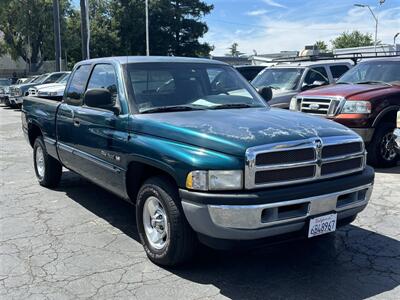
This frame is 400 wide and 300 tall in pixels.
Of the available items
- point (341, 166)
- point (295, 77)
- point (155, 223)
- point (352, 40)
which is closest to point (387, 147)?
point (295, 77)

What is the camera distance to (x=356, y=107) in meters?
8.35

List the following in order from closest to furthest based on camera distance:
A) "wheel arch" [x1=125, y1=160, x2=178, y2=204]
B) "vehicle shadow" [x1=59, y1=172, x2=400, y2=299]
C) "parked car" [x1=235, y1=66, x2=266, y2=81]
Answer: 1. "vehicle shadow" [x1=59, y1=172, x2=400, y2=299]
2. "wheel arch" [x1=125, y1=160, x2=178, y2=204]
3. "parked car" [x1=235, y1=66, x2=266, y2=81]

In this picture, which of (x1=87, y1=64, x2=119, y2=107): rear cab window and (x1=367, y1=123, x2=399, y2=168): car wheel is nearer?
(x1=87, y1=64, x2=119, y2=107): rear cab window

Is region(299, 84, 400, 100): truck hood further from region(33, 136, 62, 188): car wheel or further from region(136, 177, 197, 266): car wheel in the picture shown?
region(136, 177, 197, 266): car wheel

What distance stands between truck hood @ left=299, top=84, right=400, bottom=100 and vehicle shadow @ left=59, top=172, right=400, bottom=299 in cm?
372

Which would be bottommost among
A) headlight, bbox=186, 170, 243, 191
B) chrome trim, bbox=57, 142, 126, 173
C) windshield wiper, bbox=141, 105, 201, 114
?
chrome trim, bbox=57, 142, 126, 173

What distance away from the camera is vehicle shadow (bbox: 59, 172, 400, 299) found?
3.87m

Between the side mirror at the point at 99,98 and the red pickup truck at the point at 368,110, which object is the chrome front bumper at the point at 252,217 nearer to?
the side mirror at the point at 99,98

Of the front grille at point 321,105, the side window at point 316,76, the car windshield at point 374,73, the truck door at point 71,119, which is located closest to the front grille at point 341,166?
the truck door at point 71,119

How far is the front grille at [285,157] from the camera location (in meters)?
3.68

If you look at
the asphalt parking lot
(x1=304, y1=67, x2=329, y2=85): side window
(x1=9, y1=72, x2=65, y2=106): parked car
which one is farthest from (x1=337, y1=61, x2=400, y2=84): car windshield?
(x1=9, y1=72, x2=65, y2=106): parked car

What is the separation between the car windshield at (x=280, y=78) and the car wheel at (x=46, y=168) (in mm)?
6704

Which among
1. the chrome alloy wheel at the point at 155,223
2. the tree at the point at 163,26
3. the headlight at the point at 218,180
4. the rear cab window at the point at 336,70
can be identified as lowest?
the chrome alloy wheel at the point at 155,223

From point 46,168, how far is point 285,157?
4.48 metres
